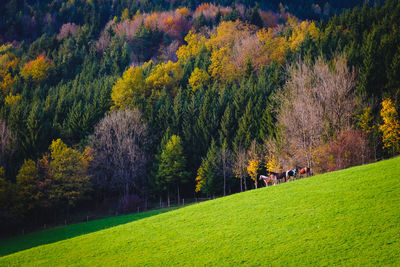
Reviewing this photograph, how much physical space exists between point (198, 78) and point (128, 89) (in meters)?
18.7

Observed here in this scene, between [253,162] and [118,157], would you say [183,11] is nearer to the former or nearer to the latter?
[118,157]

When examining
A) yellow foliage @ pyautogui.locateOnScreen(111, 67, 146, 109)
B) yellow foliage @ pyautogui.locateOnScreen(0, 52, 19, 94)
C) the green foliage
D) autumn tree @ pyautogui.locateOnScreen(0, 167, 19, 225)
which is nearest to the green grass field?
autumn tree @ pyautogui.locateOnScreen(0, 167, 19, 225)

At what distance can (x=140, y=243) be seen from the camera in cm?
1888

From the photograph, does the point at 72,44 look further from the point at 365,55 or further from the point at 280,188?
the point at 280,188

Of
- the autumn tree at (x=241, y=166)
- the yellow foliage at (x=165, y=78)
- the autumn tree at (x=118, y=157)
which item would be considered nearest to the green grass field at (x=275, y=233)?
the autumn tree at (x=241, y=166)

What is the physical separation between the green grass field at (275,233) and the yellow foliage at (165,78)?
6029 cm

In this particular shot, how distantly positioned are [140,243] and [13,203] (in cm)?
3502

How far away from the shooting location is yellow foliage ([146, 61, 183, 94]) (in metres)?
81.1

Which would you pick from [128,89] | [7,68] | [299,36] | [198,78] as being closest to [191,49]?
[198,78]

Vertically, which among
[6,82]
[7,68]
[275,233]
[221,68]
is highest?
[7,68]

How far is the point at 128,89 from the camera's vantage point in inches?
2931

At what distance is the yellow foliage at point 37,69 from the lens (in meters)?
98.8

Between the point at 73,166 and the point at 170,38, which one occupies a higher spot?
the point at 170,38

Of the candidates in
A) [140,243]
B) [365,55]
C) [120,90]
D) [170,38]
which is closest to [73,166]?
[120,90]
